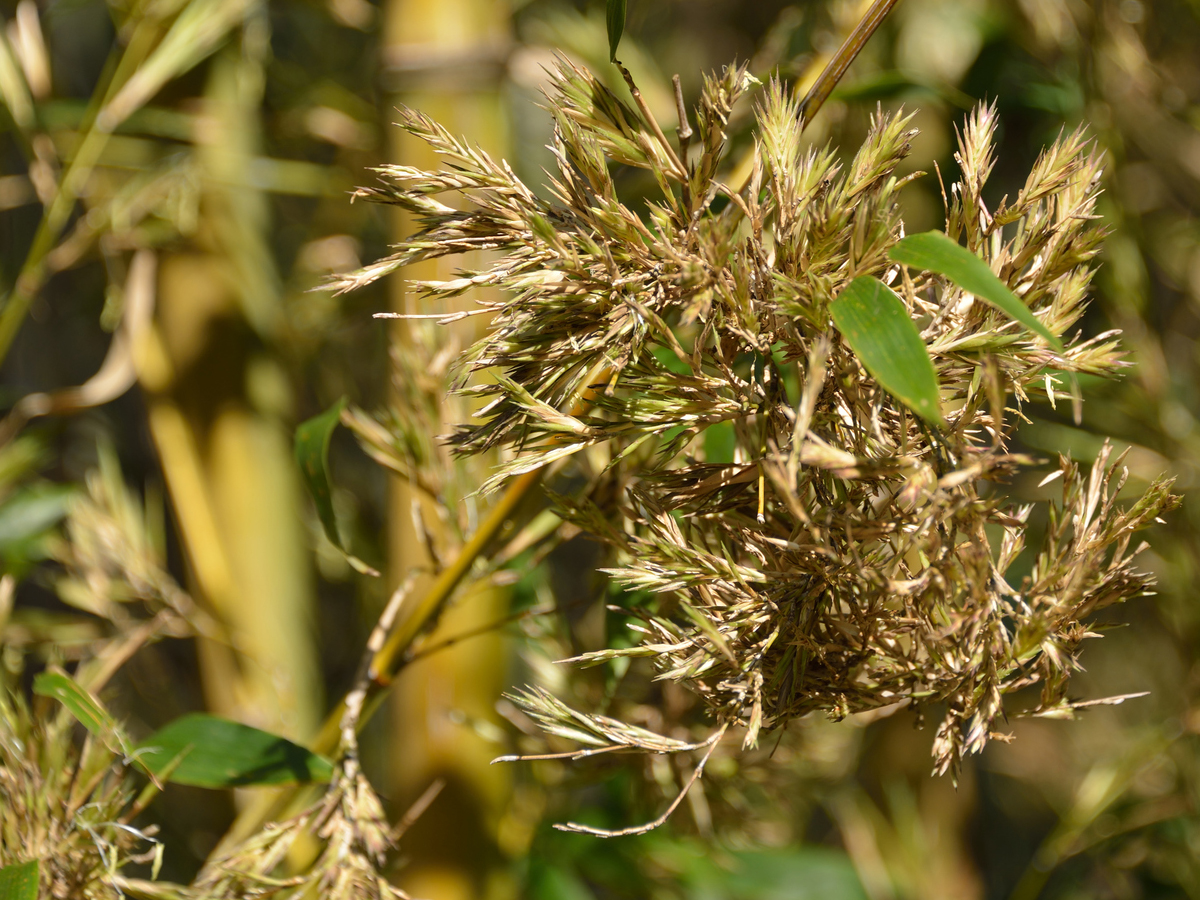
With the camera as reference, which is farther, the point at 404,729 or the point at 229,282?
the point at 229,282

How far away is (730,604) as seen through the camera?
0.65 feet

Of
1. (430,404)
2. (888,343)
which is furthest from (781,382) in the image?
(430,404)

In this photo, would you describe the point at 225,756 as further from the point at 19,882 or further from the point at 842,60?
the point at 842,60

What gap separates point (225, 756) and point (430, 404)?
14 cm

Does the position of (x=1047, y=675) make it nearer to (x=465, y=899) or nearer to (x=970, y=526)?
(x=970, y=526)

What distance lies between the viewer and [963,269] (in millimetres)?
158

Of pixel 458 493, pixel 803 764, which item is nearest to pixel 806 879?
pixel 803 764

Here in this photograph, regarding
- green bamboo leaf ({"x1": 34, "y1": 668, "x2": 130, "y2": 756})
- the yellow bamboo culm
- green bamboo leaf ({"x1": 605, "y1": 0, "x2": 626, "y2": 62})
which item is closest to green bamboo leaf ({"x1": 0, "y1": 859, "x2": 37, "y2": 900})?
green bamboo leaf ({"x1": 34, "y1": 668, "x2": 130, "y2": 756})

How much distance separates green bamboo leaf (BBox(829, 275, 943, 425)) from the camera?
0.49ft

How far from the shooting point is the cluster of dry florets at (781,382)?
18cm

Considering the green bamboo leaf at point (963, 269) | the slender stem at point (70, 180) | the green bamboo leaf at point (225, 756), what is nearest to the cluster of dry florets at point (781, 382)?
the green bamboo leaf at point (963, 269)

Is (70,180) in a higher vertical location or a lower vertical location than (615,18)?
lower

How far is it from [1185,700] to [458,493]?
0.50 meters

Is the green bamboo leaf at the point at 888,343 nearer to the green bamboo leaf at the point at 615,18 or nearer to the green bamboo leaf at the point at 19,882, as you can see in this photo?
the green bamboo leaf at the point at 615,18
